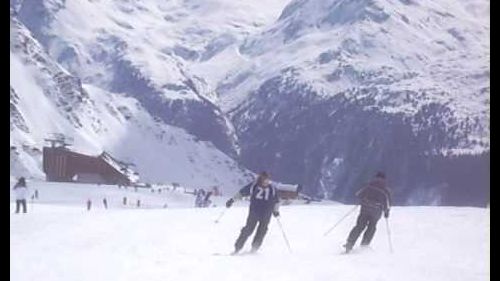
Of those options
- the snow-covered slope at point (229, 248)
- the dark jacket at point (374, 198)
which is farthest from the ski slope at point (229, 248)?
the dark jacket at point (374, 198)

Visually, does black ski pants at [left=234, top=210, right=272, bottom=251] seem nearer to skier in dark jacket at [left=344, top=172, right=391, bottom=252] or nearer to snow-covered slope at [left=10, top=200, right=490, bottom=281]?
snow-covered slope at [left=10, top=200, right=490, bottom=281]

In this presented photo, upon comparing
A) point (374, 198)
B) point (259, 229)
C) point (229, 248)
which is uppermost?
point (374, 198)

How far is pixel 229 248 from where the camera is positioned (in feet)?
69.9

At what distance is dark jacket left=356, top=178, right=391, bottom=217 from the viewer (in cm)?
2047

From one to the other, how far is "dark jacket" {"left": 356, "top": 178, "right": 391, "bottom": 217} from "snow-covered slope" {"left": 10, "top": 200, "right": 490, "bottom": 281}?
1027 millimetres

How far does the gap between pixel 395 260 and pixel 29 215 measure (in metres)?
15.8

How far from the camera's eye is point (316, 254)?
1978 centimetres

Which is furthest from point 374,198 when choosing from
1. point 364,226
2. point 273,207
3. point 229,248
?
point 229,248

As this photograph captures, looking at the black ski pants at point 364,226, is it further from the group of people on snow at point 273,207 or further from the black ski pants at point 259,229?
the black ski pants at point 259,229

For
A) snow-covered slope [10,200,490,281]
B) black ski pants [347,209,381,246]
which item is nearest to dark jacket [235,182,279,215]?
snow-covered slope [10,200,490,281]

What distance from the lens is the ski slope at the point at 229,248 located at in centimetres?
1545

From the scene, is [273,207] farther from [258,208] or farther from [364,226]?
[364,226]

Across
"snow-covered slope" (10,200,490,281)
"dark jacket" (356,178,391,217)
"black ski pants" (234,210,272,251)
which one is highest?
"dark jacket" (356,178,391,217)
